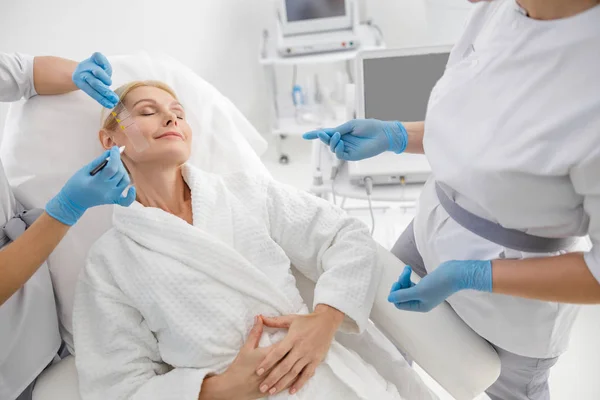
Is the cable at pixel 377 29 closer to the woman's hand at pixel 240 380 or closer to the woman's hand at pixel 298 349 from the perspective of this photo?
the woman's hand at pixel 298 349

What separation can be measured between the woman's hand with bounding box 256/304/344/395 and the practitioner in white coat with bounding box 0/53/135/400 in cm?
45

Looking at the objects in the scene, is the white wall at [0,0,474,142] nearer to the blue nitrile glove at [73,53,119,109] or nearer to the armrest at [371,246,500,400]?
the blue nitrile glove at [73,53,119,109]

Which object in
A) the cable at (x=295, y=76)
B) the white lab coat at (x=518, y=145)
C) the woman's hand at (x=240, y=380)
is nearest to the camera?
the white lab coat at (x=518, y=145)

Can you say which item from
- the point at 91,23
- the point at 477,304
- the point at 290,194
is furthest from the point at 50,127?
the point at 477,304

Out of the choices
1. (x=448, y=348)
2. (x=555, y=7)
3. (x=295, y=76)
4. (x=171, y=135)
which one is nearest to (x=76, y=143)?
(x=171, y=135)

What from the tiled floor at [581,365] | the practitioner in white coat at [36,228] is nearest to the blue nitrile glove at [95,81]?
the practitioner in white coat at [36,228]

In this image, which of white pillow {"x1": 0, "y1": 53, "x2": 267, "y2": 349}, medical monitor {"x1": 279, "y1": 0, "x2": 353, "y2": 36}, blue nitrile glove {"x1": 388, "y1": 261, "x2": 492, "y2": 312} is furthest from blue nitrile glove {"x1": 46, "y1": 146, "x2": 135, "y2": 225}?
medical monitor {"x1": 279, "y1": 0, "x2": 353, "y2": 36}

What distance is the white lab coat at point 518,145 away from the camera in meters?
0.84

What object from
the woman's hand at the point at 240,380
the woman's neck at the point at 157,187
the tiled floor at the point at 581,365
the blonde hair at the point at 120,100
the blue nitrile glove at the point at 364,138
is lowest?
the tiled floor at the point at 581,365

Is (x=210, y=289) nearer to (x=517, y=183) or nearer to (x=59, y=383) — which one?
(x=59, y=383)

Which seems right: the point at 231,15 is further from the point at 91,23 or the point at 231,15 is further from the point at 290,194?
the point at 290,194

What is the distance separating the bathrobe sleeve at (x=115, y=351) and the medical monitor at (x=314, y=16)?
5.81ft

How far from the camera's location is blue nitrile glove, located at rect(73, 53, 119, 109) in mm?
1276

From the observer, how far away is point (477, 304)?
1.12 m
